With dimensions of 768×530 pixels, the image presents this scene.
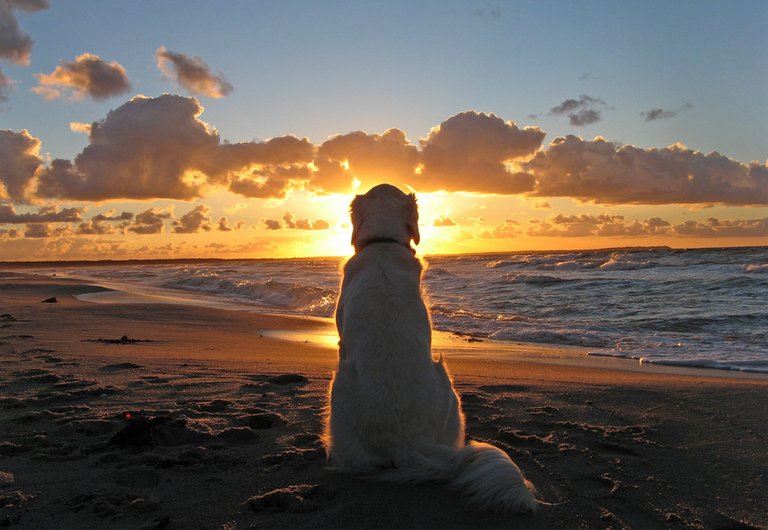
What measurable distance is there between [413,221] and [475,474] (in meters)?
2.30

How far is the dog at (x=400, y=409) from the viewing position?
315 cm

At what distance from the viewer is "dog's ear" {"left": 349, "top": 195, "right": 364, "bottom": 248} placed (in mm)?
4845

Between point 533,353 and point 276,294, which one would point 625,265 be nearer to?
point 276,294

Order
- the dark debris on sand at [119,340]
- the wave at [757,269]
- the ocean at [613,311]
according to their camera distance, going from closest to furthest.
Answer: the dark debris on sand at [119,340]
the ocean at [613,311]
the wave at [757,269]

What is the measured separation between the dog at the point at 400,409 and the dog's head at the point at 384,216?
54 cm

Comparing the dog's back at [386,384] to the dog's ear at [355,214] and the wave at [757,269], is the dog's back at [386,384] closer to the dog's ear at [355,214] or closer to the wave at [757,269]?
the dog's ear at [355,214]

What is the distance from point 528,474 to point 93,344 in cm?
773

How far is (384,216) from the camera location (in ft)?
15.6

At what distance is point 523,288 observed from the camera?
2364cm

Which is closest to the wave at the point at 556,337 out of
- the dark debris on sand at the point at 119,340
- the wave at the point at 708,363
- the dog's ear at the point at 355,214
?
the wave at the point at 708,363

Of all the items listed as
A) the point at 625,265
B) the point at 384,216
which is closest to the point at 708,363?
the point at 384,216

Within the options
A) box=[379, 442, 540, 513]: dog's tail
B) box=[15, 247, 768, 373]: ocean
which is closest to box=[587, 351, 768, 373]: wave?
box=[15, 247, 768, 373]: ocean

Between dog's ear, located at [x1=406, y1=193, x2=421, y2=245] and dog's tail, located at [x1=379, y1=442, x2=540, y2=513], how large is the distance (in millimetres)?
1960

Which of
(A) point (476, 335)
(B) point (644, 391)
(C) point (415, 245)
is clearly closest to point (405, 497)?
(C) point (415, 245)
